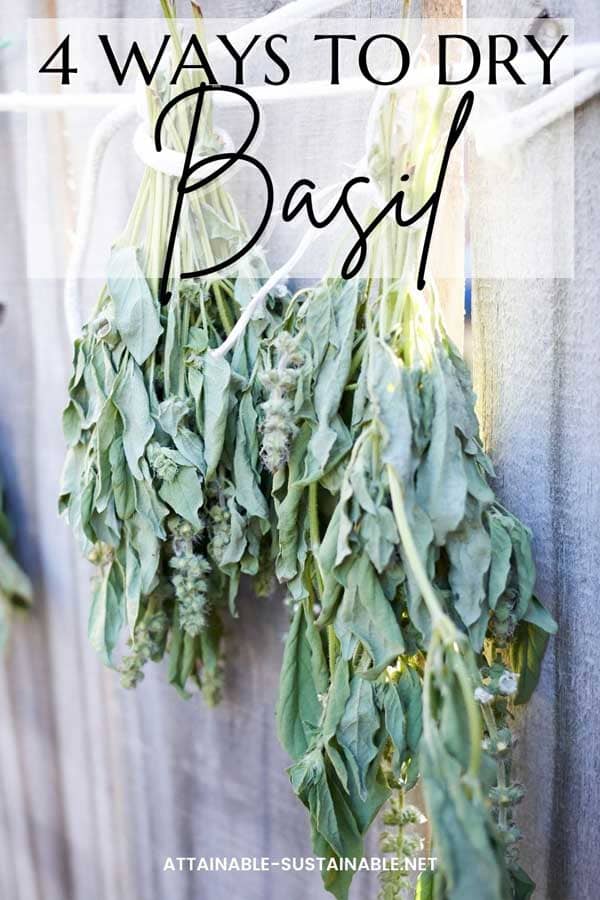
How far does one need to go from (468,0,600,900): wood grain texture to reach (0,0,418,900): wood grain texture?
0.24m

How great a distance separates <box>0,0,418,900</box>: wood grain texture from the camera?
89 cm

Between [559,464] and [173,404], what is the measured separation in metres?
0.30

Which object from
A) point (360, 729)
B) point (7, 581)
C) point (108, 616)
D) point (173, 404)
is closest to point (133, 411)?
point (173, 404)


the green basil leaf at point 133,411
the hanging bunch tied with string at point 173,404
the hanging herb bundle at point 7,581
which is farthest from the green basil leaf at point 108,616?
the hanging herb bundle at point 7,581

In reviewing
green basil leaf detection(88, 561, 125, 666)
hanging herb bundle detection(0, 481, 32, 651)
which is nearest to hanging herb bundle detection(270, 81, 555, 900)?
green basil leaf detection(88, 561, 125, 666)

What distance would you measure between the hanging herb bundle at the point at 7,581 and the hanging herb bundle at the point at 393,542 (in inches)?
18.2

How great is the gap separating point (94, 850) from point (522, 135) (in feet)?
3.06

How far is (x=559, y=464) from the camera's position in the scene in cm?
67

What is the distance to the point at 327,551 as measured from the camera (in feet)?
1.85

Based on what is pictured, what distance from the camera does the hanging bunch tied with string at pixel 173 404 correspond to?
65cm

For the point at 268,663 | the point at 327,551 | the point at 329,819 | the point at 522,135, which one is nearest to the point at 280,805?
the point at 268,663

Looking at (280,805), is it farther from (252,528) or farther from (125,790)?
(252,528)

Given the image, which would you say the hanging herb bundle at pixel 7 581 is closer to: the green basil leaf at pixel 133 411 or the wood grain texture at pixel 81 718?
the wood grain texture at pixel 81 718

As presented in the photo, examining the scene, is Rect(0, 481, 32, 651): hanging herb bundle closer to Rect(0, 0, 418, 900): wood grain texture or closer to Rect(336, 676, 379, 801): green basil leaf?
Rect(0, 0, 418, 900): wood grain texture
